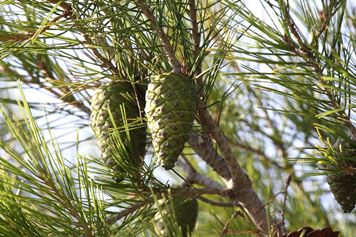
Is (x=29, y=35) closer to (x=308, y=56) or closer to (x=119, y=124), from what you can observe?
(x=119, y=124)

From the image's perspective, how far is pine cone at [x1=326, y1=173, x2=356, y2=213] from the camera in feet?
3.81

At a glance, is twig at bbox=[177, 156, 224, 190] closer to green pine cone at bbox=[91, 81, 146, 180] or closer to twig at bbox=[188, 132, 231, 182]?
twig at bbox=[188, 132, 231, 182]

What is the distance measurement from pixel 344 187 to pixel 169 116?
29 centimetres

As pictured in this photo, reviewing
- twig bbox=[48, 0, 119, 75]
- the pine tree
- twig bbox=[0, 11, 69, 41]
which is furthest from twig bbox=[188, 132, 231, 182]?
twig bbox=[0, 11, 69, 41]

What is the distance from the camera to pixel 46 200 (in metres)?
1.12

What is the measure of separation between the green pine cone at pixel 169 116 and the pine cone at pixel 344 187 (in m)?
0.24

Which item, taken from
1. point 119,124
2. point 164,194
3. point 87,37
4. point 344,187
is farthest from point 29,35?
point 344,187

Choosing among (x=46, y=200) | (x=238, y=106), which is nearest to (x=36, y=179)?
(x=46, y=200)

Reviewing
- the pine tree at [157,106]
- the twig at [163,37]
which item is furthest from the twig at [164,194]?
the twig at [163,37]

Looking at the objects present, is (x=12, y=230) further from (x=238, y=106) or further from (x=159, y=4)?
(x=238, y=106)

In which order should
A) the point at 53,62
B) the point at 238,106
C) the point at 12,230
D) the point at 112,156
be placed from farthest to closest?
the point at 238,106, the point at 53,62, the point at 112,156, the point at 12,230

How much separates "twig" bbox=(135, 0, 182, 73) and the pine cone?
0.95 feet

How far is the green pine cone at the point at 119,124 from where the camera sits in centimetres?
119

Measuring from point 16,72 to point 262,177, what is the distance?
78 cm
